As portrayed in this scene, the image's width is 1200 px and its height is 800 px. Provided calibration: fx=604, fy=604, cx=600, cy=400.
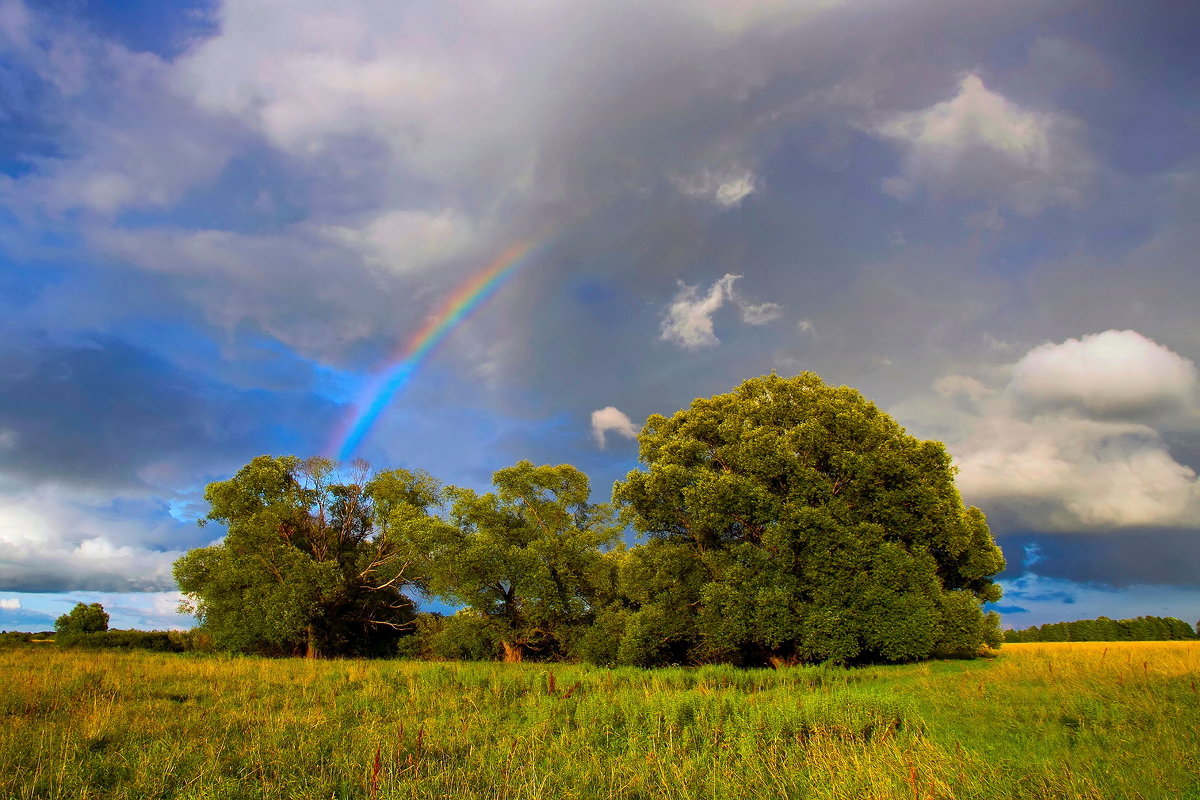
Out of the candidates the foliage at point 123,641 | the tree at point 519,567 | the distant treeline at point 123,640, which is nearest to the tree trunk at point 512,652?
the tree at point 519,567

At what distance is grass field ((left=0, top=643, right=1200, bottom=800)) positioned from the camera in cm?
725

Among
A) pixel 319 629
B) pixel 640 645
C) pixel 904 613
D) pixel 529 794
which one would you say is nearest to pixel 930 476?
pixel 904 613

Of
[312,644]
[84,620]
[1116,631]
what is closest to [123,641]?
[84,620]

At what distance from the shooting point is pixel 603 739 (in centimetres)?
1052

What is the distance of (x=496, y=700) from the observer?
48.4ft

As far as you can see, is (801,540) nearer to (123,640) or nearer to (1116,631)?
(123,640)

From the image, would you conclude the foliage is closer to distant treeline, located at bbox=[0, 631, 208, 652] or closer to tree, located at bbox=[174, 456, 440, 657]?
distant treeline, located at bbox=[0, 631, 208, 652]

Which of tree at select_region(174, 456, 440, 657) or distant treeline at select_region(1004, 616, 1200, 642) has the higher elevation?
tree at select_region(174, 456, 440, 657)

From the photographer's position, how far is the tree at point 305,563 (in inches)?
1291

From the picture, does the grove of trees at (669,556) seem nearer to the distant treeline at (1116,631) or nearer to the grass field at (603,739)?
the grass field at (603,739)

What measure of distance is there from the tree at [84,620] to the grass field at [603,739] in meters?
32.1

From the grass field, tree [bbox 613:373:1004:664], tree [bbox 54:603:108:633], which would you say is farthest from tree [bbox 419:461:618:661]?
tree [bbox 54:603:108:633]

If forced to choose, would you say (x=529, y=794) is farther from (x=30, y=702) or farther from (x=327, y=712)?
(x=30, y=702)

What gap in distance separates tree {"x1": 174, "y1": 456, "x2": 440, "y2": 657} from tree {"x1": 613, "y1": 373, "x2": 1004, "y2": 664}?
47.7 ft
